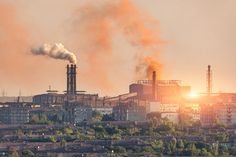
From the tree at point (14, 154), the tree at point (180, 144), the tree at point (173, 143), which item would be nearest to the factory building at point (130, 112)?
the tree at point (173, 143)

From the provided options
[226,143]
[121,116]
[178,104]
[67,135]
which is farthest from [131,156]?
[178,104]

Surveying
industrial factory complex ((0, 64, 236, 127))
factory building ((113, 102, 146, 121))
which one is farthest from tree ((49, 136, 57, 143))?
factory building ((113, 102, 146, 121))

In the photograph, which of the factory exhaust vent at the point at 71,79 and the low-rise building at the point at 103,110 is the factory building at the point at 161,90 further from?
the factory exhaust vent at the point at 71,79

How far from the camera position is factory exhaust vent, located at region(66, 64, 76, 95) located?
67438 millimetres

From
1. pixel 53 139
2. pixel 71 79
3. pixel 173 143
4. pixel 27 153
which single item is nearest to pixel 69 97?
pixel 71 79

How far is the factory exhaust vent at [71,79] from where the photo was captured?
67.4 meters

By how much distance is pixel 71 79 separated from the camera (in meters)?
68.4

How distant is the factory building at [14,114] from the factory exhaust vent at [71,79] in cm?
307

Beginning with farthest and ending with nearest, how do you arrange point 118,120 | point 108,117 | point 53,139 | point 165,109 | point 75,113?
point 165,109 < point 75,113 < point 108,117 < point 118,120 < point 53,139

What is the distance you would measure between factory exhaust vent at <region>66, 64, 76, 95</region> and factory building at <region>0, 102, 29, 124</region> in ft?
10.1

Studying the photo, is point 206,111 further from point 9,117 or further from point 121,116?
point 9,117

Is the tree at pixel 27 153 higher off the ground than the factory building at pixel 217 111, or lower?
lower

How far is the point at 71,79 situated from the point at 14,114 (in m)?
4.30

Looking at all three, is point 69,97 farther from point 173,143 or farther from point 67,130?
point 173,143
